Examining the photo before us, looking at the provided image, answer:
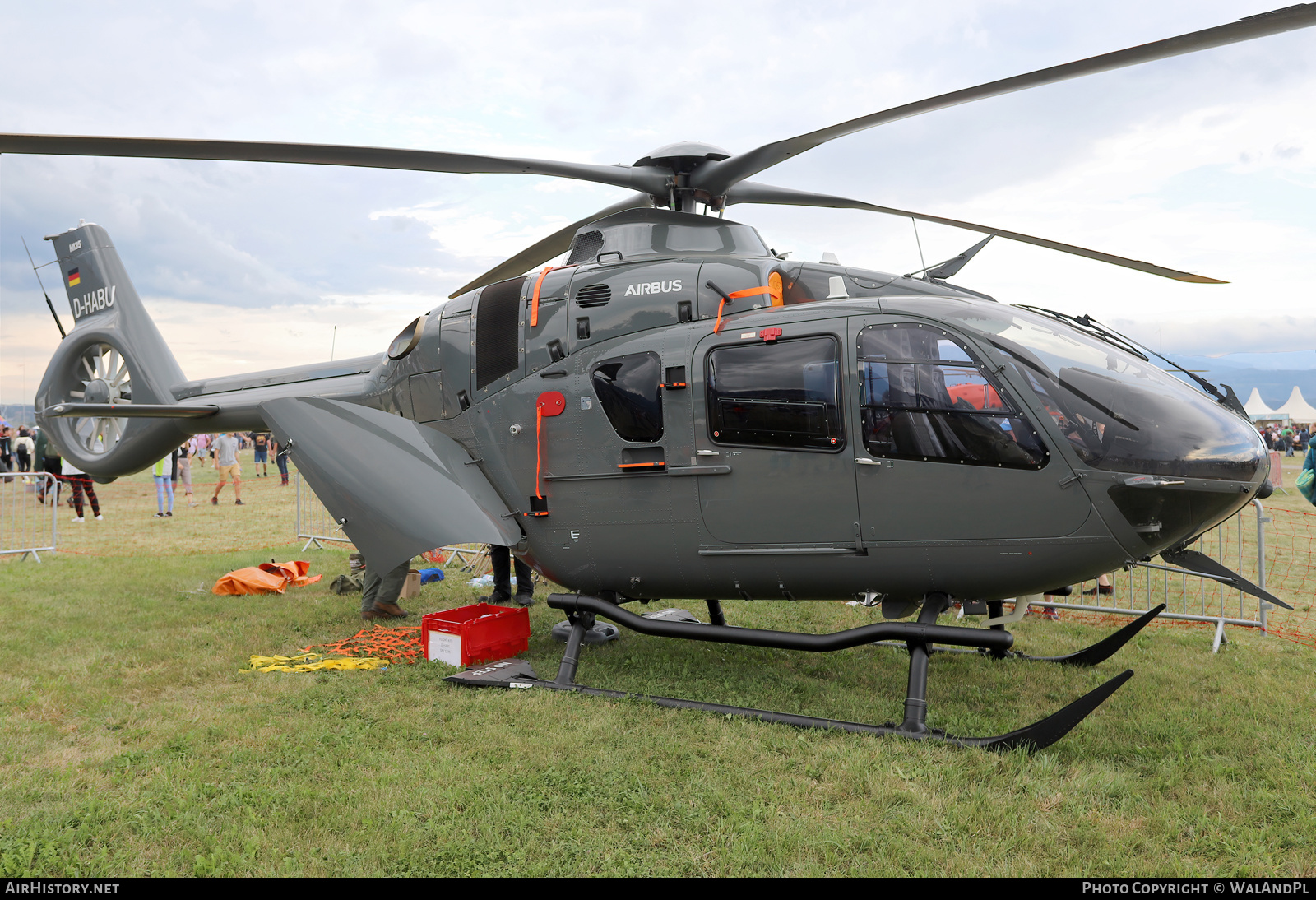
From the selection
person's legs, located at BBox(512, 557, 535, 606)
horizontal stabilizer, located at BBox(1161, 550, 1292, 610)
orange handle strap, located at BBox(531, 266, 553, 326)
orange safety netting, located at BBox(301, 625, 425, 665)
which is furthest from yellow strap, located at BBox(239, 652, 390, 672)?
horizontal stabilizer, located at BBox(1161, 550, 1292, 610)

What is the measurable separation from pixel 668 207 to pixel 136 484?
26.6 meters

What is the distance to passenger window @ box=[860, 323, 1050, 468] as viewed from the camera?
4.46m

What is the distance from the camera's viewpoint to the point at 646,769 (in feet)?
13.9

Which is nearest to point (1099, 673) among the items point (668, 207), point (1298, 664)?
point (1298, 664)

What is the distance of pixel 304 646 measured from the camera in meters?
6.92

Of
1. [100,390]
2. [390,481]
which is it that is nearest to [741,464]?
[390,481]

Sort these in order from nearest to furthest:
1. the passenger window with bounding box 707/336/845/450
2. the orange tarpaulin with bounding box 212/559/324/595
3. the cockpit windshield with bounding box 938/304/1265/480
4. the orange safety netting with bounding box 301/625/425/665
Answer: the cockpit windshield with bounding box 938/304/1265/480, the passenger window with bounding box 707/336/845/450, the orange safety netting with bounding box 301/625/425/665, the orange tarpaulin with bounding box 212/559/324/595

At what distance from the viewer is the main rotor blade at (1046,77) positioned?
11.4 feet

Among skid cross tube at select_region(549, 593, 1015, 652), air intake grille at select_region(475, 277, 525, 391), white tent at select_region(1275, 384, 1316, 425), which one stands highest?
white tent at select_region(1275, 384, 1316, 425)

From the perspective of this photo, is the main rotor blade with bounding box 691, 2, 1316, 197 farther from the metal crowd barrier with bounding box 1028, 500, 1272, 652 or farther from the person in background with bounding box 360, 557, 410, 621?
the person in background with bounding box 360, 557, 410, 621

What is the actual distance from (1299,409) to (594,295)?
171 feet

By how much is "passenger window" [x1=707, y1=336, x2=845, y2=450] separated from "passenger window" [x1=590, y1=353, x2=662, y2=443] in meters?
0.41

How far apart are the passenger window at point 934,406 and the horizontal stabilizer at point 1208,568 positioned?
1.38 m

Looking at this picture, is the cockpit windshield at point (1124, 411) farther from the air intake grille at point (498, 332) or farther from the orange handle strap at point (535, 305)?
the air intake grille at point (498, 332)
